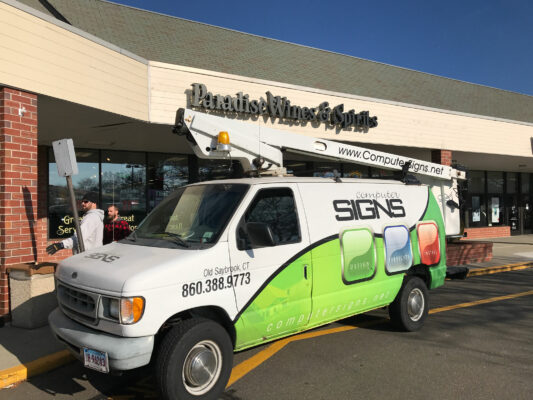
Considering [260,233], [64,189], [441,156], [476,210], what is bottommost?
[476,210]

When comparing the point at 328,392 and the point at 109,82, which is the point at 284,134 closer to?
the point at 328,392

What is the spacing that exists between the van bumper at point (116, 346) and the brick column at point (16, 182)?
323 centimetres

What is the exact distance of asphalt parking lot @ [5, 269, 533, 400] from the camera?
400cm

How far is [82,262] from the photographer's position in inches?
156

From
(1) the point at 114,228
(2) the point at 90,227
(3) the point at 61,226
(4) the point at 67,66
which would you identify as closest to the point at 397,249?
(2) the point at 90,227

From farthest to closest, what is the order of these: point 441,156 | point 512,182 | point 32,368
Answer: point 512,182
point 441,156
point 32,368

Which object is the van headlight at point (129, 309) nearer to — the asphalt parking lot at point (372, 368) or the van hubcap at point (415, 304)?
the asphalt parking lot at point (372, 368)

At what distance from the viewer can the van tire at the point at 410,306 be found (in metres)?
5.69

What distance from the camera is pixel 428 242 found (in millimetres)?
6156

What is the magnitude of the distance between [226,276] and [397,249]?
9.03 ft

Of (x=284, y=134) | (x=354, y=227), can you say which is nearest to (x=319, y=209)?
(x=354, y=227)

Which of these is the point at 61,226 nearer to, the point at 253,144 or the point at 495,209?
the point at 253,144

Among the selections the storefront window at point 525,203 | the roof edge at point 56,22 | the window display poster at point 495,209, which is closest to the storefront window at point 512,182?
the storefront window at point 525,203

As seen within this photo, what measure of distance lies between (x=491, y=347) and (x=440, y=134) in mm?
11094
